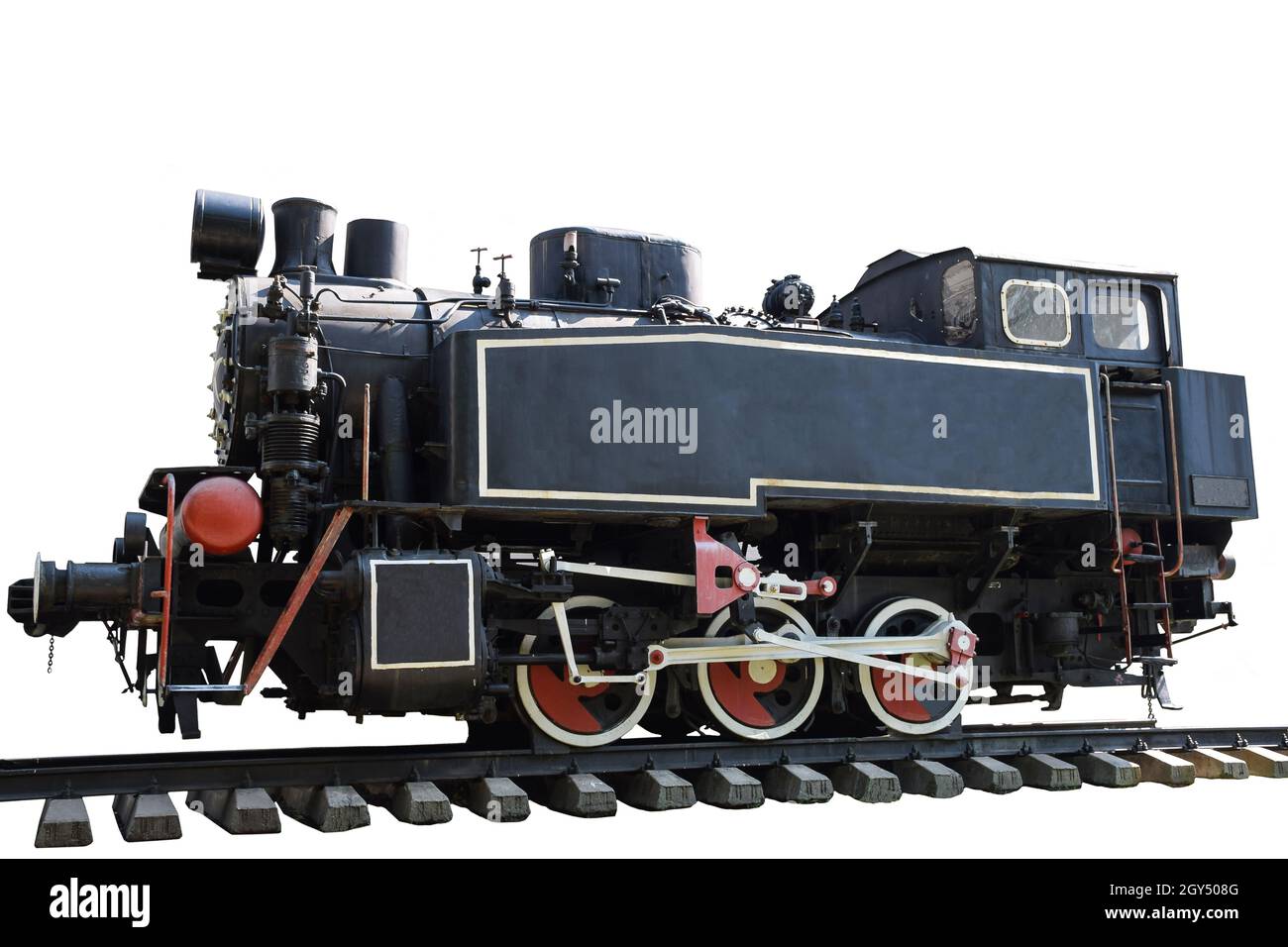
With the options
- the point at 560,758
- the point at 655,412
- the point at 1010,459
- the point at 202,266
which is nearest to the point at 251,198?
the point at 202,266

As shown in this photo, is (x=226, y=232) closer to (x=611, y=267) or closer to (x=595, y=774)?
(x=611, y=267)

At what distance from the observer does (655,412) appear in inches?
310

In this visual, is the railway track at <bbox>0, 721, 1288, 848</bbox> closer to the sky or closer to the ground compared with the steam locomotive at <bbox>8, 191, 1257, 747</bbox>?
closer to the ground

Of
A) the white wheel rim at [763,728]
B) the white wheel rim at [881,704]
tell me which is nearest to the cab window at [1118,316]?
the white wheel rim at [881,704]

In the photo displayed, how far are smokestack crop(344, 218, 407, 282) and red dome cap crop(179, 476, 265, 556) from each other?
1920 millimetres

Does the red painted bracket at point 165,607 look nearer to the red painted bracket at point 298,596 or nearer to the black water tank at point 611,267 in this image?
the red painted bracket at point 298,596

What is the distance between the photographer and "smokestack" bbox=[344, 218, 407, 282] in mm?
8586

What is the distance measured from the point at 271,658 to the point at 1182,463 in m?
6.27

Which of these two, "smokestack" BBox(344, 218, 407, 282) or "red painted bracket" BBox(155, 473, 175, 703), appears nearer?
"red painted bracket" BBox(155, 473, 175, 703)

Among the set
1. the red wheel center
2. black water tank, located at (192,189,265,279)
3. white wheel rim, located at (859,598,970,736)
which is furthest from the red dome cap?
white wheel rim, located at (859,598,970,736)

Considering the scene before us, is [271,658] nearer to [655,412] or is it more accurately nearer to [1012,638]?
[655,412]

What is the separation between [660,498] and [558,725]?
149 centimetres

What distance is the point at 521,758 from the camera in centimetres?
773

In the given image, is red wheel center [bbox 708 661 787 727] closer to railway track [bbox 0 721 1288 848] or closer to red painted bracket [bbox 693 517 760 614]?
railway track [bbox 0 721 1288 848]
